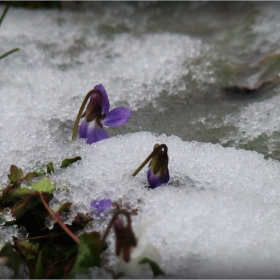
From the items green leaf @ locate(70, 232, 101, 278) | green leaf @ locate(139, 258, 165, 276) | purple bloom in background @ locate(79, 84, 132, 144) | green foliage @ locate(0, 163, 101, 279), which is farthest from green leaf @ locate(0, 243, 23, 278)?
purple bloom in background @ locate(79, 84, 132, 144)

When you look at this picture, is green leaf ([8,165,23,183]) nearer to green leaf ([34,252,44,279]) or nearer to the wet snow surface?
the wet snow surface

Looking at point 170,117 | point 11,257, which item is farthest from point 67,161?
point 170,117

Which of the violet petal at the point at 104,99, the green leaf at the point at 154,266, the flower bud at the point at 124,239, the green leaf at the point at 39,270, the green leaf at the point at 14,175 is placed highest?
the violet petal at the point at 104,99

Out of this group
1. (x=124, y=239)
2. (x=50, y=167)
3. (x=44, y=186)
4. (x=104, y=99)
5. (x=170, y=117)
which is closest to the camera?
(x=124, y=239)

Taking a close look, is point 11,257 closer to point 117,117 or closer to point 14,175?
point 14,175

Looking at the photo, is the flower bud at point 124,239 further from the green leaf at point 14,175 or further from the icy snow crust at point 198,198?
the green leaf at point 14,175

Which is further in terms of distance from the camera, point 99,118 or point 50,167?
point 99,118

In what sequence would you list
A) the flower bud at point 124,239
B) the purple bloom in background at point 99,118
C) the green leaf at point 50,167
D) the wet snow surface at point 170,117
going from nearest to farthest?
1. the flower bud at point 124,239
2. the wet snow surface at point 170,117
3. the green leaf at point 50,167
4. the purple bloom in background at point 99,118

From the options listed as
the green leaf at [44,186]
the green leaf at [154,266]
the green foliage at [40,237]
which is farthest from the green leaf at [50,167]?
the green leaf at [154,266]
